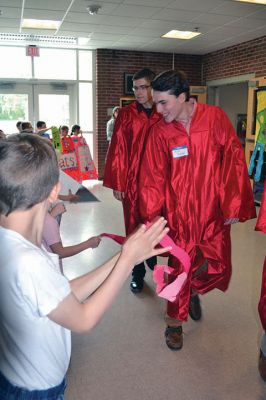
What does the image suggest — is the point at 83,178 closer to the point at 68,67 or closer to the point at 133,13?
the point at 68,67

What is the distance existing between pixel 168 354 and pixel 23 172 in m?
1.78

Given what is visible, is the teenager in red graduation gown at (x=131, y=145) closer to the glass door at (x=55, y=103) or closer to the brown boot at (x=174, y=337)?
the brown boot at (x=174, y=337)

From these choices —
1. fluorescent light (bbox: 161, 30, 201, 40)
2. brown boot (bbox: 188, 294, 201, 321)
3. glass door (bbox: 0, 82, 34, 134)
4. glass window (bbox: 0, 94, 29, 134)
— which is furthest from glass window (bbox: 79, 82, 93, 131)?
brown boot (bbox: 188, 294, 201, 321)

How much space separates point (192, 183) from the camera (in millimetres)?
2383

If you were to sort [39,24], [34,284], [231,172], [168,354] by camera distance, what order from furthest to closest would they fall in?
[39,24] → [231,172] → [168,354] → [34,284]

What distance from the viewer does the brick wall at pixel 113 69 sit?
9.44 m

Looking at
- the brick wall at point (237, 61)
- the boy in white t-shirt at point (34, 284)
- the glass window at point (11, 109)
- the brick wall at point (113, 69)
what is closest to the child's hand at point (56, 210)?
the boy in white t-shirt at point (34, 284)

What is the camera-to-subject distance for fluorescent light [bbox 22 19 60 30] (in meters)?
7.09

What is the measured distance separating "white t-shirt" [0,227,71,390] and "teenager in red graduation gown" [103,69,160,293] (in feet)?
6.32

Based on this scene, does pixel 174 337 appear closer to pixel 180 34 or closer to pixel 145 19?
pixel 145 19

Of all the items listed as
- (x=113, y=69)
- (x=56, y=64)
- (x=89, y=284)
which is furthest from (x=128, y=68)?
(x=89, y=284)

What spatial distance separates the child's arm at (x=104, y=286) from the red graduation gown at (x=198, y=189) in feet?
4.08

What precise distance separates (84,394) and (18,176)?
1.48 meters

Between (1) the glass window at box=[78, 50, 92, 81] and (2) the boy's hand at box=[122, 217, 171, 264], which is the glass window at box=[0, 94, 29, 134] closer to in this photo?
(1) the glass window at box=[78, 50, 92, 81]
